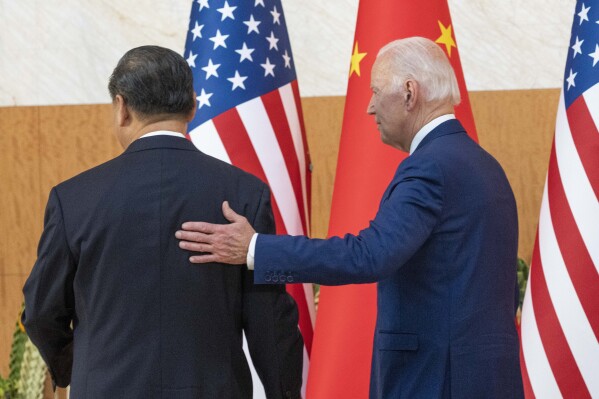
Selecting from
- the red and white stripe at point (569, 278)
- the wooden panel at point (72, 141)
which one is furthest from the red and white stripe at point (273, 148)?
the wooden panel at point (72, 141)

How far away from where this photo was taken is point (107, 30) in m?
4.62

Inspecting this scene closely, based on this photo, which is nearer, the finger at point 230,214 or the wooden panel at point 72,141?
the finger at point 230,214

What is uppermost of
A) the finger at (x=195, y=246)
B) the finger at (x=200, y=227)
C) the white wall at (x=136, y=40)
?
the white wall at (x=136, y=40)

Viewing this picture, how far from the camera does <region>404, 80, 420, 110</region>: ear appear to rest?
2.37 metres

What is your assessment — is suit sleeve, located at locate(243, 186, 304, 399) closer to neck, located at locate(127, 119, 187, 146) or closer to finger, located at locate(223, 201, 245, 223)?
finger, located at locate(223, 201, 245, 223)

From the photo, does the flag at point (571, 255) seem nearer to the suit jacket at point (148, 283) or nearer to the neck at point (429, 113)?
the neck at point (429, 113)

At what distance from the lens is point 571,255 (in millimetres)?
3316

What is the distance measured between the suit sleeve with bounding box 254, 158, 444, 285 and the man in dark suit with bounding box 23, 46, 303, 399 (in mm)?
61

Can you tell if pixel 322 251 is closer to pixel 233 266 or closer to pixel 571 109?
pixel 233 266

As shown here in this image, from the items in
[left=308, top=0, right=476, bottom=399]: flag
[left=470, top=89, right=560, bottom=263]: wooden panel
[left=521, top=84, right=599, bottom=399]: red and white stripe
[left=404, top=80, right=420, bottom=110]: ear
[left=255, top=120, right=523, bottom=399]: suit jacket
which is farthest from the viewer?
[left=470, top=89, right=560, bottom=263]: wooden panel

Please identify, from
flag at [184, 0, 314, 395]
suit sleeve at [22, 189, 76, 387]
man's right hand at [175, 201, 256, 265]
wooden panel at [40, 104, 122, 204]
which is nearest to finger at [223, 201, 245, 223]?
man's right hand at [175, 201, 256, 265]

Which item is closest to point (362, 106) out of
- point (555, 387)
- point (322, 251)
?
point (555, 387)

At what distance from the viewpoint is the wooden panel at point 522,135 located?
444 centimetres

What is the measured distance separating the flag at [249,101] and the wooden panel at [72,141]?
995mm
